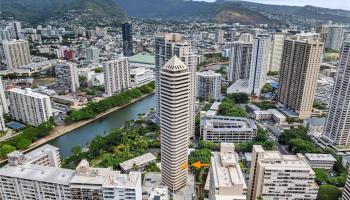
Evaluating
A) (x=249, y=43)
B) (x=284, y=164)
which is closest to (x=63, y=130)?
(x=284, y=164)

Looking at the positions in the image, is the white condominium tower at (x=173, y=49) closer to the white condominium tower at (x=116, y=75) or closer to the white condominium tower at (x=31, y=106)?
the white condominium tower at (x=31, y=106)

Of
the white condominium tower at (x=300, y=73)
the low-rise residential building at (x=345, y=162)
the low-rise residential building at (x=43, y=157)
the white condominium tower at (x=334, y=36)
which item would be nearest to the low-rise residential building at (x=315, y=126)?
the white condominium tower at (x=300, y=73)

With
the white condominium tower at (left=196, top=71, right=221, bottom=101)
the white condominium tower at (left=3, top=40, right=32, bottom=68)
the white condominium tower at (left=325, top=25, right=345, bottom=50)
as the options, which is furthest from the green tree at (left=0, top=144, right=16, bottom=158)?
the white condominium tower at (left=325, top=25, right=345, bottom=50)

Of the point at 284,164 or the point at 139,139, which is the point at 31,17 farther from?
the point at 284,164

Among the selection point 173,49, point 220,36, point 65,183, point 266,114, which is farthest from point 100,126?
point 220,36

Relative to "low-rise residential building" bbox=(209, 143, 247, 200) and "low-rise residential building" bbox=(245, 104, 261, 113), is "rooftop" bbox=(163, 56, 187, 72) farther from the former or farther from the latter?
"low-rise residential building" bbox=(245, 104, 261, 113)

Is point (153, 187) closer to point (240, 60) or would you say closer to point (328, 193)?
point (328, 193)
